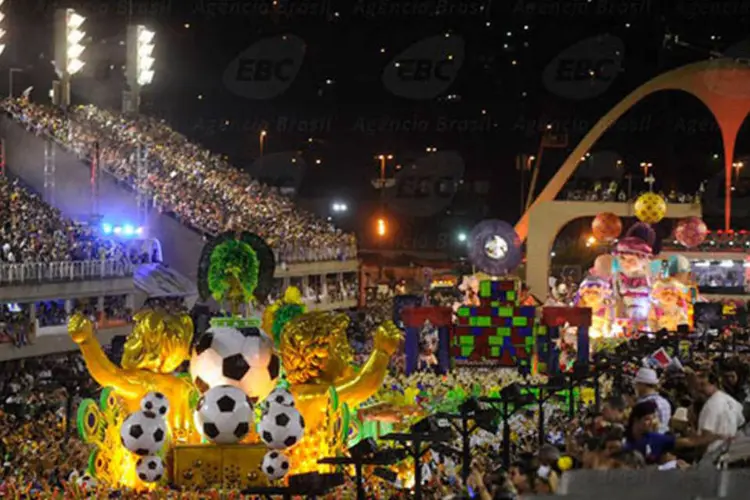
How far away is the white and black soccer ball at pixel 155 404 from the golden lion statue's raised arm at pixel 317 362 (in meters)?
1.63

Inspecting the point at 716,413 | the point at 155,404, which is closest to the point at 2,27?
the point at 155,404

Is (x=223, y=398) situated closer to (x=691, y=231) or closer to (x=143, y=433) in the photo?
(x=143, y=433)

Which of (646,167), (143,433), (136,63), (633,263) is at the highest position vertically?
(136,63)

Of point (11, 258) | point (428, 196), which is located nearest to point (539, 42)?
point (428, 196)

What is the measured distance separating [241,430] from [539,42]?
50495 mm

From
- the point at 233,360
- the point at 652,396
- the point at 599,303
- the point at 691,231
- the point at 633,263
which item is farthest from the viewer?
the point at 691,231

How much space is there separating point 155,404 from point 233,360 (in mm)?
1128

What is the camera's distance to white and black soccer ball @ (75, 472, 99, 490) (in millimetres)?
16000

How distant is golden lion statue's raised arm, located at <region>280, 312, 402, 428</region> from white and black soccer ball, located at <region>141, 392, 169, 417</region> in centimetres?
163

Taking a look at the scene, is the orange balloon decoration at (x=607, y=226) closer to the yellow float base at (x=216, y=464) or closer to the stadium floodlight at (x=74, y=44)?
the stadium floodlight at (x=74, y=44)

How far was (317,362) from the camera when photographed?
17.0 metres

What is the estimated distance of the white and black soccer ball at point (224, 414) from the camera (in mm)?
16281

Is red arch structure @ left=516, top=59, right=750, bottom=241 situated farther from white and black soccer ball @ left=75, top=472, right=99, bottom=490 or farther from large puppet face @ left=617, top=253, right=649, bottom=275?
white and black soccer ball @ left=75, top=472, right=99, bottom=490

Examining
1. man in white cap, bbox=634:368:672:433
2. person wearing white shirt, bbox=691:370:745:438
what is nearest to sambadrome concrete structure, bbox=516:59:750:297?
man in white cap, bbox=634:368:672:433
